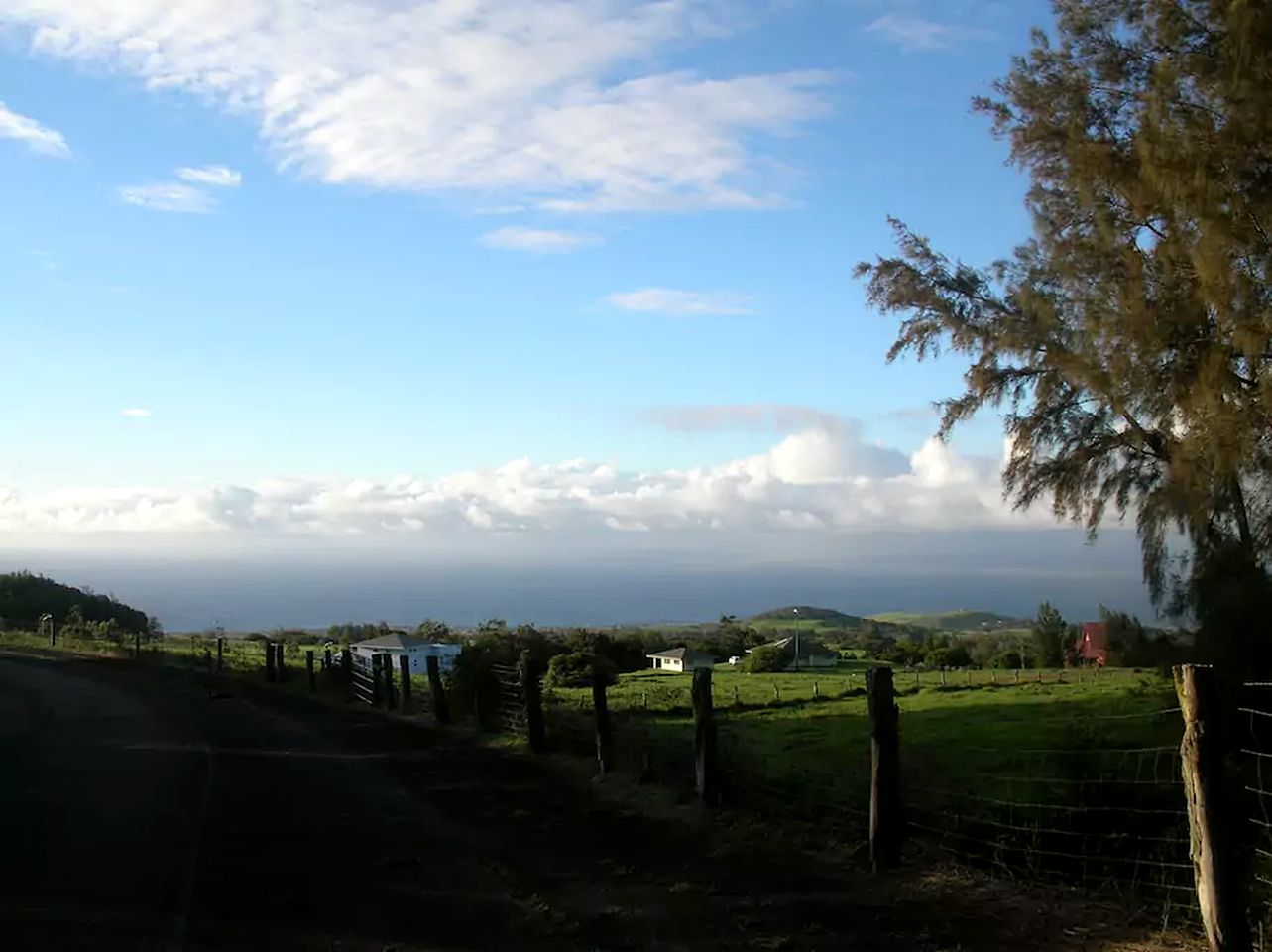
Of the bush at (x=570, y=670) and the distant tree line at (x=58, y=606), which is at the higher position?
the distant tree line at (x=58, y=606)

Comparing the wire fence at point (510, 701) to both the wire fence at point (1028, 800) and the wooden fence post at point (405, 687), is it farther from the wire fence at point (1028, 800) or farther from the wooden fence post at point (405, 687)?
the wooden fence post at point (405, 687)

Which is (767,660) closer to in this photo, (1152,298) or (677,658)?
(677,658)

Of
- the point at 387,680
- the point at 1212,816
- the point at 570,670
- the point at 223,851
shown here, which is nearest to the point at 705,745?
the point at 223,851

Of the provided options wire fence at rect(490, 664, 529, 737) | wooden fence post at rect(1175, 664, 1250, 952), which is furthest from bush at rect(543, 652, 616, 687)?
wooden fence post at rect(1175, 664, 1250, 952)

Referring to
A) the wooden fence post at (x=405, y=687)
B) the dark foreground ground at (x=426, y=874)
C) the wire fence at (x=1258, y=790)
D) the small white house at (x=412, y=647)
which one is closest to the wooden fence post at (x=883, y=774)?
the dark foreground ground at (x=426, y=874)

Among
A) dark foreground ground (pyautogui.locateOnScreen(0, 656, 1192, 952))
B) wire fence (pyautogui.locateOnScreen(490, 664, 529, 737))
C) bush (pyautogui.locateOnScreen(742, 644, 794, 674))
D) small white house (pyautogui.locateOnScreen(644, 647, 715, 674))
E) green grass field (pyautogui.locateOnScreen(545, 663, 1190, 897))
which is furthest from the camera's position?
small white house (pyautogui.locateOnScreen(644, 647, 715, 674))

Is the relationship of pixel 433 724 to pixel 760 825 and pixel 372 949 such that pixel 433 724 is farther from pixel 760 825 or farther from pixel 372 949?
pixel 372 949

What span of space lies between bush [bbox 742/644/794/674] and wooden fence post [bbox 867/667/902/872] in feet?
158

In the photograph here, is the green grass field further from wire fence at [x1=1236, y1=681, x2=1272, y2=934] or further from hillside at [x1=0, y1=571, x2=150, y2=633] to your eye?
hillside at [x1=0, y1=571, x2=150, y2=633]

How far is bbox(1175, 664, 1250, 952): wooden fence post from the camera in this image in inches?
220

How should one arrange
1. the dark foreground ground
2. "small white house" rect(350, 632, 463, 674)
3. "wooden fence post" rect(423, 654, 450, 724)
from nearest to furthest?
the dark foreground ground < "wooden fence post" rect(423, 654, 450, 724) < "small white house" rect(350, 632, 463, 674)

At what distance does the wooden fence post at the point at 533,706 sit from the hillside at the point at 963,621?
6986 centimetres

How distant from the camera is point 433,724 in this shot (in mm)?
18422

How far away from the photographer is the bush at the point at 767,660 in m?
57.6
